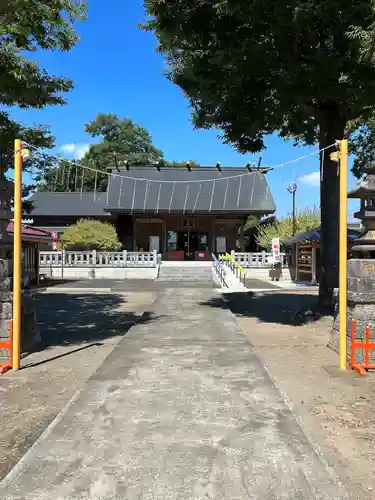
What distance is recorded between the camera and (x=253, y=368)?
6328mm

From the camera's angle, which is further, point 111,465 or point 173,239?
point 173,239

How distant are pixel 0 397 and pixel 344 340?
4.81 m

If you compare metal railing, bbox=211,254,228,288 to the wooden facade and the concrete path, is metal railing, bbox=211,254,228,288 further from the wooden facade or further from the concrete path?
the concrete path

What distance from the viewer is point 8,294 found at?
6988 mm

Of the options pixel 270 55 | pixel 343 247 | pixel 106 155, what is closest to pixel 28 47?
pixel 270 55

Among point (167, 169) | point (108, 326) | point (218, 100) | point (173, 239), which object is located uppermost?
point (167, 169)

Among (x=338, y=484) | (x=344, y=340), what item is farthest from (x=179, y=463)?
(x=344, y=340)

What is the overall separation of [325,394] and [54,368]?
13.1ft

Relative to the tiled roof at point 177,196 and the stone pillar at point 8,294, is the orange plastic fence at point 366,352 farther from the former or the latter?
the tiled roof at point 177,196

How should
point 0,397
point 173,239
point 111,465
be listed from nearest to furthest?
point 111,465, point 0,397, point 173,239

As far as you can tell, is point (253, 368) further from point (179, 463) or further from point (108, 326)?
point (108, 326)

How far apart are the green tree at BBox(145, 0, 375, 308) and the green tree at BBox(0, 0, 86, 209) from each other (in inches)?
81.1

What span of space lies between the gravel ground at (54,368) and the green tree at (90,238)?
49.9 ft

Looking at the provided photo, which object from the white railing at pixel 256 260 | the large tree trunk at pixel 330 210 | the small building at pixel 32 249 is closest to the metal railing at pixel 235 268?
the white railing at pixel 256 260
